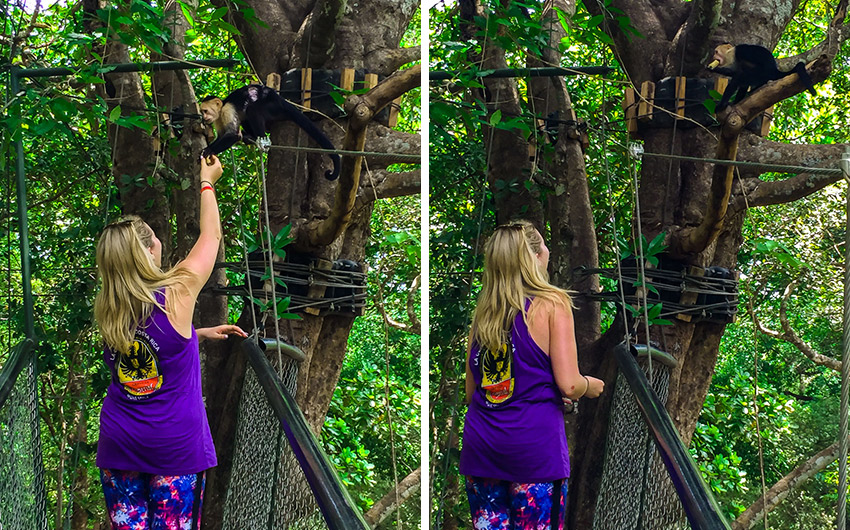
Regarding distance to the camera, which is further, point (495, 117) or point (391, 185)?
point (391, 185)

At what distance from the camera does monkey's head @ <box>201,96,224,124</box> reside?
1.84m

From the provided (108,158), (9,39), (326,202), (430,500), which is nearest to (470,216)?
(326,202)

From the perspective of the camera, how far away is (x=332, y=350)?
6.11 ft

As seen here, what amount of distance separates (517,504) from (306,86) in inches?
44.0

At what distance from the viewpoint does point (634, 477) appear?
1.74 meters

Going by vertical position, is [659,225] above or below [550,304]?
above

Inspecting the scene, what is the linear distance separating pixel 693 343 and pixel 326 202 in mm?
952

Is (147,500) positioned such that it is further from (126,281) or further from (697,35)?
(697,35)

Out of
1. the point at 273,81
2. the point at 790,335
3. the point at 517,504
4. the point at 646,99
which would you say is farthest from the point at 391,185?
the point at 790,335

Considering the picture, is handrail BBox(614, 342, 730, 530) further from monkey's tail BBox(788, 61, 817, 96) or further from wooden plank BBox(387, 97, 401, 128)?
wooden plank BBox(387, 97, 401, 128)

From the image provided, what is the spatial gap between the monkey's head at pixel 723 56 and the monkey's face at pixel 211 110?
1.17 m

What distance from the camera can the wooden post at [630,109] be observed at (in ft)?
6.11

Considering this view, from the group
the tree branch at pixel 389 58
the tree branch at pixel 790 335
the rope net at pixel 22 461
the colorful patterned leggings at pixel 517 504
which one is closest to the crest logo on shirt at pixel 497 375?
the colorful patterned leggings at pixel 517 504

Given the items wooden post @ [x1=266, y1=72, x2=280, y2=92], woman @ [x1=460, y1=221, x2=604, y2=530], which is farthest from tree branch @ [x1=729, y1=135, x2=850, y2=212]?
wooden post @ [x1=266, y1=72, x2=280, y2=92]
